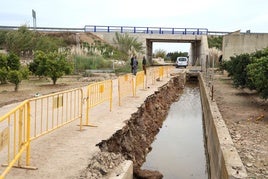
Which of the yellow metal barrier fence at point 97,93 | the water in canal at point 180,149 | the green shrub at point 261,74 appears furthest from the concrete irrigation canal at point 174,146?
the green shrub at point 261,74

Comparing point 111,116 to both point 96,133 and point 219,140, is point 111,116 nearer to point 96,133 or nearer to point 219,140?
point 96,133

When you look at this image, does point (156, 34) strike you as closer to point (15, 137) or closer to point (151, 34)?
point (151, 34)

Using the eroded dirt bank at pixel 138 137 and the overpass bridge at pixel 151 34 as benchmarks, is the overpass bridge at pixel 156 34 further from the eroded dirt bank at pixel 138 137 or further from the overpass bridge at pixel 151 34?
the eroded dirt bank at pixel 138 137

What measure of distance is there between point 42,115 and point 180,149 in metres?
4.51

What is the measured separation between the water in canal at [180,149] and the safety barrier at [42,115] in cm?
219

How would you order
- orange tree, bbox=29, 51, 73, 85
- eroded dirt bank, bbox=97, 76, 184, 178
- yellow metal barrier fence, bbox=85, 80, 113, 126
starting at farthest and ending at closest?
orange tree, bbox=29, 51, 73, 85
yellow metal barrier fence, bbox=85, 80, 113, 126
eroded dirt bank, bbox=97, 76, 184, 178

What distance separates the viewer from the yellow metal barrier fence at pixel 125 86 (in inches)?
541

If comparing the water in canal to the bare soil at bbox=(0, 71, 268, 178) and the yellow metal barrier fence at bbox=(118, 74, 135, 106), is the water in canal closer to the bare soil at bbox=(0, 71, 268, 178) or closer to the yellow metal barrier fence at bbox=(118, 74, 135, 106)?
the bare soil at bbox=(0, 71, 268, 178)

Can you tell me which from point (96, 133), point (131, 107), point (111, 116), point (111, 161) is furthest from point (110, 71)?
point (111, 161)

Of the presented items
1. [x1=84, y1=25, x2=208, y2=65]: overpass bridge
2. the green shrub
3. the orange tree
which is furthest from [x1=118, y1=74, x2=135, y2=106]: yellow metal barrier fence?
[x1=84, y1=25, x2=208, y2=65]: overpass bridge

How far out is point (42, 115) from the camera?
9812 mm

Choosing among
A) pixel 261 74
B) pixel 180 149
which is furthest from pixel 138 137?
pixel 261 74

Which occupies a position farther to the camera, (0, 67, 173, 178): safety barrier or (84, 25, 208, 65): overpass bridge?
(84, 25, 208, 65): overpass bridge

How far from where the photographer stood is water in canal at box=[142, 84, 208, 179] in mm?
9531
